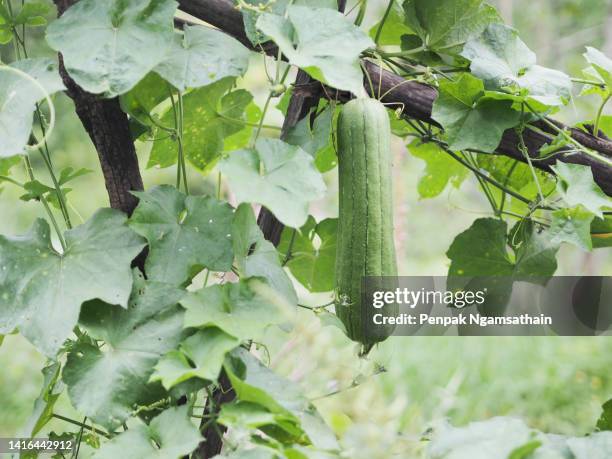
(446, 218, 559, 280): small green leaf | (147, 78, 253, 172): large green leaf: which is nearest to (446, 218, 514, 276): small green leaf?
(446, 218, 559, 280): small green leaf

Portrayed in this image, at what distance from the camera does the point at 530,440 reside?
643 mm

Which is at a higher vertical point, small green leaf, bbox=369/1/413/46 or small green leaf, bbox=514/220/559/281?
small green leaf, bbox=369/1/413/46

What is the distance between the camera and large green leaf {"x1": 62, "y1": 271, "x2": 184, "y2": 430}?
77 centimetres

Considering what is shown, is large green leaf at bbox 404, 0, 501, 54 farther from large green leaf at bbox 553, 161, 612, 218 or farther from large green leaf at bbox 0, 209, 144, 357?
large green leaf at bbox 0, 209, 144, 357

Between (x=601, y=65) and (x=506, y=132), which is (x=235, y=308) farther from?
(x=601, y=65)

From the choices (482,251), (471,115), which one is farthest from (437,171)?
(471,115)

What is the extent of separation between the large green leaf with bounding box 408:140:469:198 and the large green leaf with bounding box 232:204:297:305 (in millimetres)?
563

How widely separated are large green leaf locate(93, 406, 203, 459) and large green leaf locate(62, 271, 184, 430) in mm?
32

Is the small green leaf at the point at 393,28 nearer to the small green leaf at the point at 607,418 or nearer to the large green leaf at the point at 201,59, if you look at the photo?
the large green leaf at the point at 201,59

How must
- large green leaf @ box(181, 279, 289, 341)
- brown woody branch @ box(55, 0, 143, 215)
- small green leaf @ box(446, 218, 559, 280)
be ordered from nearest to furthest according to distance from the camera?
large green leaf @ box(181, 279, 289, 341), brown woody branch @ box(55, 0, 143, 215), small green leaf @ box(446, 218, 559, 280)

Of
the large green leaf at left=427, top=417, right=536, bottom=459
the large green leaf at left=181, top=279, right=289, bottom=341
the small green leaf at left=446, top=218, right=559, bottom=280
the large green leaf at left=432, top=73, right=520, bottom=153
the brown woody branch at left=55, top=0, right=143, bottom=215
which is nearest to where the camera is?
the large green leaf at left=427, top=417, right=536, bottom=459

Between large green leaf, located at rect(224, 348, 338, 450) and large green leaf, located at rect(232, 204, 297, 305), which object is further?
large green leaf, located at rect(232, 204, 297, 305)

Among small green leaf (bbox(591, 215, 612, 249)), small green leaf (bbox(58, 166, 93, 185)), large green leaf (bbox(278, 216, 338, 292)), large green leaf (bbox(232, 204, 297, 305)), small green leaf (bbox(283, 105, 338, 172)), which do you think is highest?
small green leaf (bbox(283, 105, 338, 172))

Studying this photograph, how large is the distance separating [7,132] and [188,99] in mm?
358
